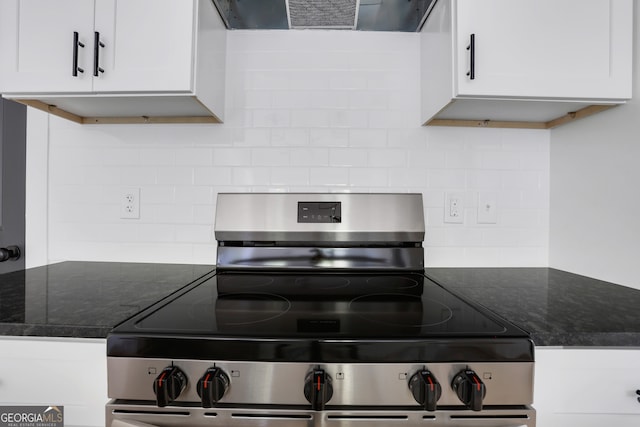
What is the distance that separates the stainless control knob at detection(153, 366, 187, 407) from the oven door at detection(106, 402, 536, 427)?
0.05 metres

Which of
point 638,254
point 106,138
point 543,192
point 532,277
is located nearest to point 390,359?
point 532,277

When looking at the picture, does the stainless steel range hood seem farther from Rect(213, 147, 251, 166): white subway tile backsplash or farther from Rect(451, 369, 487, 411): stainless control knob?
Rect(451, 369, 487, 411): stainless control knob

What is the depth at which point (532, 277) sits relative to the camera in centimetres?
124

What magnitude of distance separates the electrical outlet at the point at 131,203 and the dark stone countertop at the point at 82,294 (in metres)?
0.22

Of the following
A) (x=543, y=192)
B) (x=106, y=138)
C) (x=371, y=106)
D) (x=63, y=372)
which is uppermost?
(x=371, y=106)

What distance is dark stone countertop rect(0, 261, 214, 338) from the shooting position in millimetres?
741

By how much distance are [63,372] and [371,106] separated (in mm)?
1382

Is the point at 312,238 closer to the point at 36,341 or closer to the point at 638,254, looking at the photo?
the point at 36,341

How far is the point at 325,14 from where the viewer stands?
1.25 meters

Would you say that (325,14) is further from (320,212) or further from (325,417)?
(325,417)

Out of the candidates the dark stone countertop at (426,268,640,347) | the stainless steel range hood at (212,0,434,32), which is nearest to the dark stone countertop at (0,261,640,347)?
the dark stone countertop at (426,268,640,347)

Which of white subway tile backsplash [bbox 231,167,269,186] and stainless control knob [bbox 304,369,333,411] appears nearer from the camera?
stainless control knob [bbox 304,369,333,411]

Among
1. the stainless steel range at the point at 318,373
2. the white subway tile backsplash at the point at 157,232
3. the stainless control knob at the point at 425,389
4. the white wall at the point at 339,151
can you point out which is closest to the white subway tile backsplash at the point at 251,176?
the white wall at the point at 339,151

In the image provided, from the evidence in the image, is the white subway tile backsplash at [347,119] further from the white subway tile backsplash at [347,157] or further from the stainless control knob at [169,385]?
the stainless control knob at [169,385]
